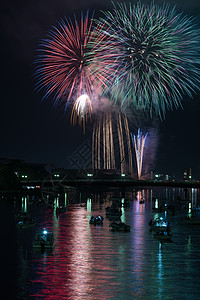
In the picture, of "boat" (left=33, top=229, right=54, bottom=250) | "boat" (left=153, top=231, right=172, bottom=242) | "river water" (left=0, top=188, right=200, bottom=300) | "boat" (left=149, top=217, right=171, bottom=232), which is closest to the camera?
"river water" (left=0, top=188, right=200, bottom=300)

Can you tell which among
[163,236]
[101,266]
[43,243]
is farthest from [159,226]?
[101,266]

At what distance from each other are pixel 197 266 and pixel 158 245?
17216mm

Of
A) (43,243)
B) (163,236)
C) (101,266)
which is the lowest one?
(101,266)

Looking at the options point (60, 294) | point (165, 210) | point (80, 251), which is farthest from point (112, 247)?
point (165, 210)

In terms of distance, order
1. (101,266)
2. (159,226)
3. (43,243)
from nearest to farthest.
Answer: (101,266)
(43,243)
(159,226)

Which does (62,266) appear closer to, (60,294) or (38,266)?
(38,266)

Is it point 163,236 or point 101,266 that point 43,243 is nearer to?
point 101,266

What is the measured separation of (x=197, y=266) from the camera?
6216 cm

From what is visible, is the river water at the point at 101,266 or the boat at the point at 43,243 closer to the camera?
the river water at the point at 101,266

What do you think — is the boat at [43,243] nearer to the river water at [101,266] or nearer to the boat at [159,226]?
the river water at [101,266]

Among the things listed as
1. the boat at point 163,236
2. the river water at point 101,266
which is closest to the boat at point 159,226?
the river water at point 101,266

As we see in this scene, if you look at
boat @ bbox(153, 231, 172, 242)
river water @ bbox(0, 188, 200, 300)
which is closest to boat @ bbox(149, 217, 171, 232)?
river water @ bbox(0, 188, 200, 300)

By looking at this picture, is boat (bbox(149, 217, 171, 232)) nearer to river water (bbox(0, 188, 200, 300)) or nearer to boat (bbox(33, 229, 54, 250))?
river water (bbox(0, 188, 200, 300))

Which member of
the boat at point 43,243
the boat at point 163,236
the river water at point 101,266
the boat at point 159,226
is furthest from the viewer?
the boat at point 159,226
